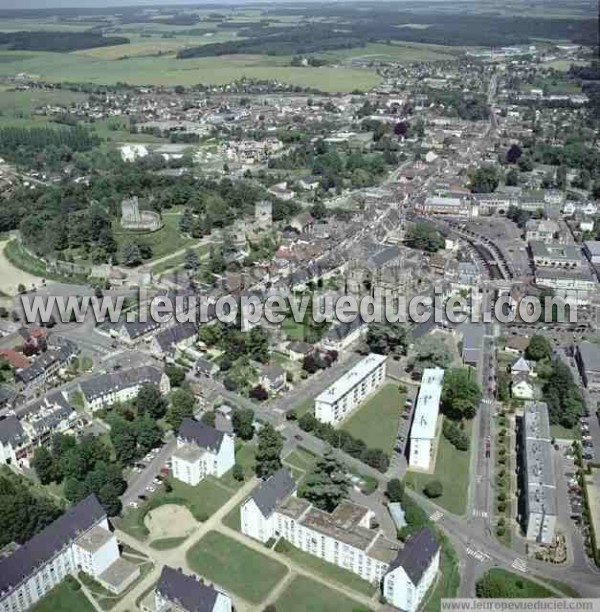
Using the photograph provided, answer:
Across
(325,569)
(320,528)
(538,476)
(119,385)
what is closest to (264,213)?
(119,385)

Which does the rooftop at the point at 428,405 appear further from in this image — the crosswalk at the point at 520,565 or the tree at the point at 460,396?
the crosswalk at the point at 520,565

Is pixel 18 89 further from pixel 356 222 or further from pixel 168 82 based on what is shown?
pixel 356 222

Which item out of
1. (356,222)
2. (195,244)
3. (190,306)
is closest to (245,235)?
(195,244)

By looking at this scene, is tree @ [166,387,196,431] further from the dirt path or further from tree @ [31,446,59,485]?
the dirt path

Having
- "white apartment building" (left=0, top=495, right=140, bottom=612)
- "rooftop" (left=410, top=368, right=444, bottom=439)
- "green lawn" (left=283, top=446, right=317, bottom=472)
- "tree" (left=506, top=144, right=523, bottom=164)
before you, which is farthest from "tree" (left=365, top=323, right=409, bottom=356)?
"tree" (left=506, top=144, right=523, bottom=164)

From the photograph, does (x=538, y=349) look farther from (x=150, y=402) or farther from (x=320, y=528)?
(x=150, y=402)

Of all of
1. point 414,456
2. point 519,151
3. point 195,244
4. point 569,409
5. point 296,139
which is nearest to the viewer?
point 414,456

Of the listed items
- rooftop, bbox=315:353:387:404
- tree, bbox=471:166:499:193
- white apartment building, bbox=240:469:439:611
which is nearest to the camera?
white apartment building, bbox=240:469:439:611
